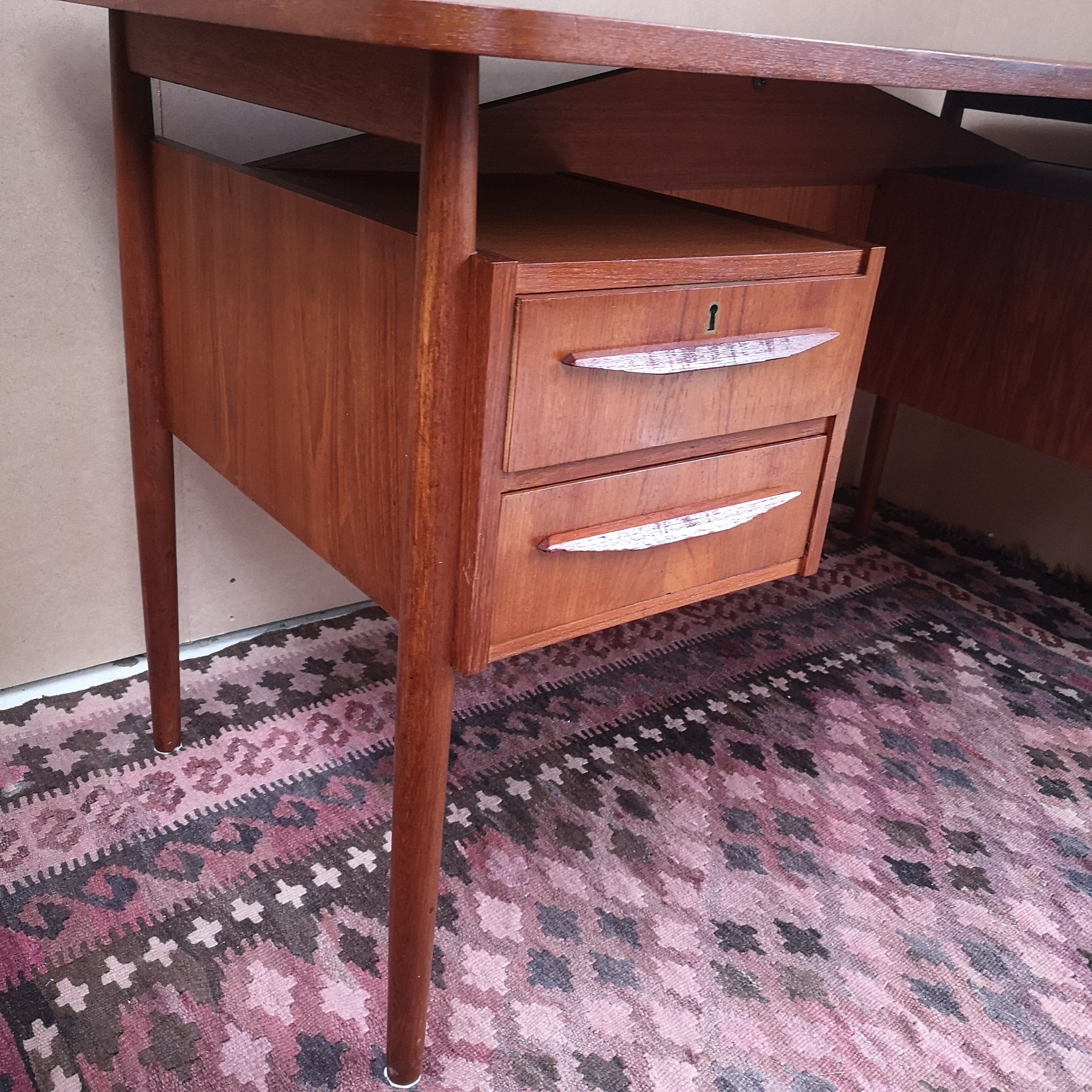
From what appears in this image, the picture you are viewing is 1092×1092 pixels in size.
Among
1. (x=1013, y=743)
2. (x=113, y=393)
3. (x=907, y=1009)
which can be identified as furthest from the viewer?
(x=1013, y=743)

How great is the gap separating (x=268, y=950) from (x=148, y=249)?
66cm

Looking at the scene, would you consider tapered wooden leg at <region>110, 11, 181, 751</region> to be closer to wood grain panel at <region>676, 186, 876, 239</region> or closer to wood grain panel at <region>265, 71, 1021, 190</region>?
wood grain panel at <region>265, 71, 1021, 190</region>

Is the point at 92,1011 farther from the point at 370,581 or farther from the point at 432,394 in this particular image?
the point at 432,394

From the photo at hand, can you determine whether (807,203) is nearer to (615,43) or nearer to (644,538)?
(644,538)

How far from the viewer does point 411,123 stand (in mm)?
613

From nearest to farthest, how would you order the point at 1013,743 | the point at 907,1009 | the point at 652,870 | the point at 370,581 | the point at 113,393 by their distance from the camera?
the point at 370,581, the point at 907,1009, the point at 652,870, the point at 113,393, the point at 1013,743

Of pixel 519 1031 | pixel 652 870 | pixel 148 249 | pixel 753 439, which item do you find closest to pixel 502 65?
pixel 148 249

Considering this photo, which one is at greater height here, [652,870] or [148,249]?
[148,249]

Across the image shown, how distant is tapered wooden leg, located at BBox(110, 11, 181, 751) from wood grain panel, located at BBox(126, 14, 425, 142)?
0.15 ft

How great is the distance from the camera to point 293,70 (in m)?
0.73

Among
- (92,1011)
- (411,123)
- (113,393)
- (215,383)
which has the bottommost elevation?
(92,1011)

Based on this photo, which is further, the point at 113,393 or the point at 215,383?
the point at 113,393

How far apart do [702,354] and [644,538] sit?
0.45 feet

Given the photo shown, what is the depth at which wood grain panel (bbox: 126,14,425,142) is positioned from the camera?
2.04ft
